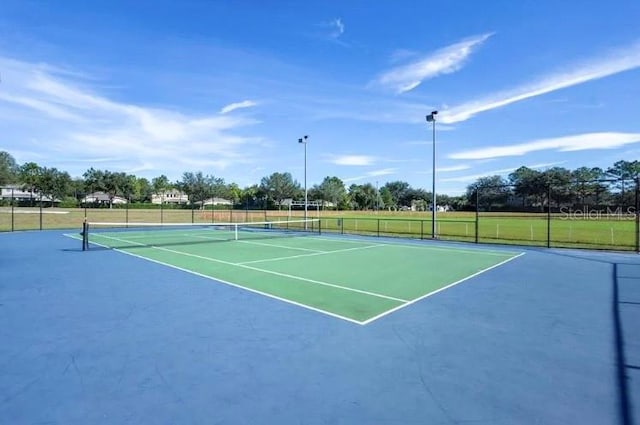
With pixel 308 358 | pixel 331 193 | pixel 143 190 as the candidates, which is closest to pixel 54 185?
pixel 143 190

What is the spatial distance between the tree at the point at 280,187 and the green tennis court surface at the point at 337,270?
6971cm

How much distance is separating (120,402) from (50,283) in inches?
269

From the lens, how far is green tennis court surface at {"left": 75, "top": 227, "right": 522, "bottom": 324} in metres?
7.13

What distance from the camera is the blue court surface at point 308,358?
10.7ft

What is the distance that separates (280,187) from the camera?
8581 cm

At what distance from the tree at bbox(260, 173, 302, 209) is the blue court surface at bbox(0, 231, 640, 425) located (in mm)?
77953

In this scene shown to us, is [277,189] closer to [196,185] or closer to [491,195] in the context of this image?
[196,185]

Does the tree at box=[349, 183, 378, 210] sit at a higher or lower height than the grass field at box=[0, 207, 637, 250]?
Result: higher

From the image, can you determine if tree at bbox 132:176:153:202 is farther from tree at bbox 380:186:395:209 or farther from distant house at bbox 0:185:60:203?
tree at bbox 380:186:395:209

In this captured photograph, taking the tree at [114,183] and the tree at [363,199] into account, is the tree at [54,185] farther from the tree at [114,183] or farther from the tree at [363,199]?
the tree at [363,199]

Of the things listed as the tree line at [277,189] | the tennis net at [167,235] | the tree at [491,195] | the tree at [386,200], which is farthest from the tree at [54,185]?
the tree at [386,200]

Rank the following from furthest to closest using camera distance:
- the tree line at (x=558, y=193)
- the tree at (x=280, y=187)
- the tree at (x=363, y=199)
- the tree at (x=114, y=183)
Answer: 1. the tree at (x=363, y=199)
2. the tree at (x=280, y=187)
3. the tree at (x=114, y=183)
4. the tree line at (x=558, y=193)

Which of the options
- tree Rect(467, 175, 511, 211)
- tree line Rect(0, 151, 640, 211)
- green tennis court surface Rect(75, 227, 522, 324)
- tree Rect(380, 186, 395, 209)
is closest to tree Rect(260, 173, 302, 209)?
tree line Rect(0, 151, 640, 211)

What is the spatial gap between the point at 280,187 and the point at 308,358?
82288mm
